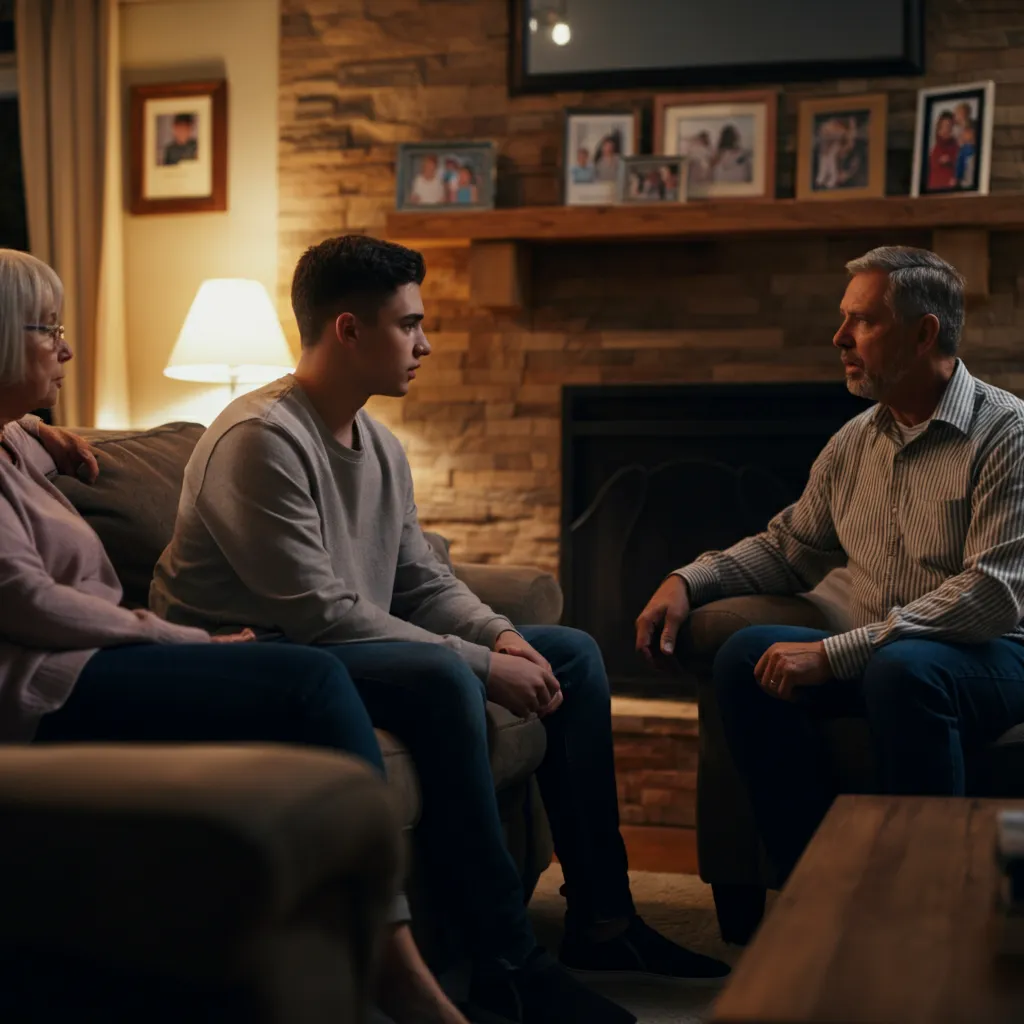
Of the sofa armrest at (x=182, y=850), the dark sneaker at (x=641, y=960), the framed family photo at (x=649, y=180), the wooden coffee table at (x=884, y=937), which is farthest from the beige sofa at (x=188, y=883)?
the framed family photo at (x=649, y=180)

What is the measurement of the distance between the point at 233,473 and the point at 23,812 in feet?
3.70

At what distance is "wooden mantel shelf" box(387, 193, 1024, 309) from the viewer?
11.6 ft

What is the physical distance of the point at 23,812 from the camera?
0.94 meters

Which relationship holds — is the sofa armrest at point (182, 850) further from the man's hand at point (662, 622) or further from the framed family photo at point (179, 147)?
the framed family photo at point (179, 147)

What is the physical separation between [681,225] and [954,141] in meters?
0.71

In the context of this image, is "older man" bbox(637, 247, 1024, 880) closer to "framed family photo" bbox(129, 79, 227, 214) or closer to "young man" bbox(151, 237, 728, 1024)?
"young man" bbox(151, 237, 728, 1024)

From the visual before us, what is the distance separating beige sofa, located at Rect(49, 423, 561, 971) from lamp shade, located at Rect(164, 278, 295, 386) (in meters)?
1.14

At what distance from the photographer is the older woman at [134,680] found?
1617 millimetres

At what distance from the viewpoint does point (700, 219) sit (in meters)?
3.66

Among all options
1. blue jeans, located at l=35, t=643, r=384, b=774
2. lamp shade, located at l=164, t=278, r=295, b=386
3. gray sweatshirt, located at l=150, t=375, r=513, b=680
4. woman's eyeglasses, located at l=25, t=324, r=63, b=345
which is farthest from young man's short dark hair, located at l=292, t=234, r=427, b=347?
lamp shade, located at l=164, t=278, r=295, b=386

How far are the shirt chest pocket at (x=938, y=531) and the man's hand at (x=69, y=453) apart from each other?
133 centimetres

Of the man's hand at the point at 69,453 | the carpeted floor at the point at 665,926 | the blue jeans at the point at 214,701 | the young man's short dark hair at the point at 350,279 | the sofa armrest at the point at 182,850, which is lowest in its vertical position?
the carpeted floor at the point at 665,926

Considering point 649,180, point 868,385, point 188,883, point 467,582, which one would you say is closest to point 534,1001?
point 467,582

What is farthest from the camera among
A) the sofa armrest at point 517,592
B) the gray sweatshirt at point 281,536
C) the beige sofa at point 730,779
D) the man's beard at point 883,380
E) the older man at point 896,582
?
the sofa armrest at point 517,592
